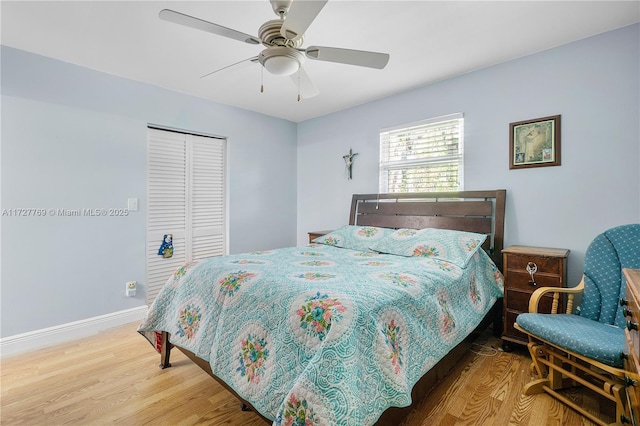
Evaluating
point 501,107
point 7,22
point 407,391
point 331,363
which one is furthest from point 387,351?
point 7,22

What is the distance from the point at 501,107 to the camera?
2768mm

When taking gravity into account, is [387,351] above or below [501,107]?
below

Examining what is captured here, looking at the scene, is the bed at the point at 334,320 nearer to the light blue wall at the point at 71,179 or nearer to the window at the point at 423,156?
the window at the point at 423,156

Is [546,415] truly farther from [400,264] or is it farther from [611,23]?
[611,23]

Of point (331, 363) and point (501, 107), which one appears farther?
point (501, 107)

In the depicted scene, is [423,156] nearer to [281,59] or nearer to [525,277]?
[525,277]

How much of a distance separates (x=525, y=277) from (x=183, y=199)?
3556 millimetres

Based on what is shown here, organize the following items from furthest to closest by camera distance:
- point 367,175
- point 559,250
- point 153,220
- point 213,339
A: point 367,175, point 153,220, point 559,250, point 213,339

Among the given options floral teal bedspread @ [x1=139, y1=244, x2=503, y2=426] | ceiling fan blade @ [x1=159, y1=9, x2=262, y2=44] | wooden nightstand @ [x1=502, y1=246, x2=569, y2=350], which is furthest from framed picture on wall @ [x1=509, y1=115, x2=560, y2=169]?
ceiling fan blade @ [x1=159, y1=9, x2=262, y2=44]

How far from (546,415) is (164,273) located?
361 centimetres

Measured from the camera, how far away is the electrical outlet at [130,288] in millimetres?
3104

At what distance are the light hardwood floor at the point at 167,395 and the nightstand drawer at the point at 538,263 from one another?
26.9 inches

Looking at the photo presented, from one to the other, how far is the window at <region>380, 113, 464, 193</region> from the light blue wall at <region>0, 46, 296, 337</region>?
2311mm

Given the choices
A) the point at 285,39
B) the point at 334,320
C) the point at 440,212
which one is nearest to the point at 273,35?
the point at 285,39
